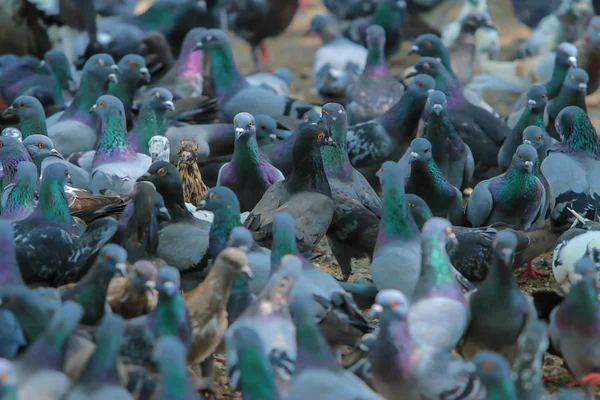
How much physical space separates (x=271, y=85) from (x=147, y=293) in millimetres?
5013

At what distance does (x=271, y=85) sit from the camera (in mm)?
9523

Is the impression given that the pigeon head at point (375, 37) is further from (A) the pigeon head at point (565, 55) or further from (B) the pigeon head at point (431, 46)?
(A) the pigeon head at point (565, 55)

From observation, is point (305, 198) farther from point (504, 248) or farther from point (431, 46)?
point (431, 46)

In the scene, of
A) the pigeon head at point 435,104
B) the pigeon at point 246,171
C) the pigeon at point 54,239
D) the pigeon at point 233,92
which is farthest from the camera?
the pigeon at point 233,92

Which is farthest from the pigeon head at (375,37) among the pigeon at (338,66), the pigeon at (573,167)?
the pigeon at (573,167)

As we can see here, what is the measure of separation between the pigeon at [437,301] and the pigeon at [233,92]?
3.76 meters

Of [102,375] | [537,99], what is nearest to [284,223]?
[102,375]

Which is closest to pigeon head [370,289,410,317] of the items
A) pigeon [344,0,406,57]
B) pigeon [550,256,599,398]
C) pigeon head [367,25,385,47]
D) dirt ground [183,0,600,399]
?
pigeon [550,256,599,398]

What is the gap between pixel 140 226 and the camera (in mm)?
5348

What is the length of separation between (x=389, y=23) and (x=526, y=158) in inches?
205

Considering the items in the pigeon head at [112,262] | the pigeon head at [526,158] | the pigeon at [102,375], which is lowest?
the pigeon head at [526,158]

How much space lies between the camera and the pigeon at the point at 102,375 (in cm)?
386

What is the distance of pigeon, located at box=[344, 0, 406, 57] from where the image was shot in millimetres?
11156

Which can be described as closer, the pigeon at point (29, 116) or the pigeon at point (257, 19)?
the pigeon at point (29, 116)
